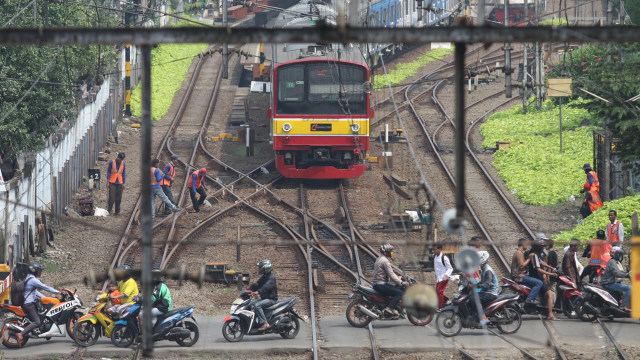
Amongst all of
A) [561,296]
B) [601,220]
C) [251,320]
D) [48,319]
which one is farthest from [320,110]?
[48,319]

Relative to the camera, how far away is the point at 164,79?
37.3 m

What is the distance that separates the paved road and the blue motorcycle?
5.6 inches

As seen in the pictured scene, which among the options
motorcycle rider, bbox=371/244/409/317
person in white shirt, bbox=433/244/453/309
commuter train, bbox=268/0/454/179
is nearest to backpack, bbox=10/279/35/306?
motorcycle rider, bbox=371/244/409/317

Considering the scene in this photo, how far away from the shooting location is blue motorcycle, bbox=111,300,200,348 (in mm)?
12672

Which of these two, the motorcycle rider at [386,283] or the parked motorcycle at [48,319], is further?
the motorcycle rider at [386,283]

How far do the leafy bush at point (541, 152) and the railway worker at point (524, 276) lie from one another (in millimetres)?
7418

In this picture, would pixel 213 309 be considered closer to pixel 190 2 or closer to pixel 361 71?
pixel 361 71

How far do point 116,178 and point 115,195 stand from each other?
45cm

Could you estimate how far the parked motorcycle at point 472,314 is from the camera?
1330 centimetres

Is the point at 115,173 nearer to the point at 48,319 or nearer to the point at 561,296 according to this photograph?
the point at 48,319

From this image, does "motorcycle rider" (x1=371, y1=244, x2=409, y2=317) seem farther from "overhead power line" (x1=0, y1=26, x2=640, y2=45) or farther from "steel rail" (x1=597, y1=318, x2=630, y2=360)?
"overhead power line" (x1=0, y1=26, x2=640, y2=45)

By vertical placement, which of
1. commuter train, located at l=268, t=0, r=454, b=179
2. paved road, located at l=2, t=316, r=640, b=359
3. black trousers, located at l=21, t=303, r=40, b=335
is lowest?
paved road, located at l=2, t=316, r=640, b=359

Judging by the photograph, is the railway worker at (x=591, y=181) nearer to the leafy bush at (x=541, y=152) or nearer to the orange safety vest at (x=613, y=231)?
the leafy bush at (x=541, y=152)

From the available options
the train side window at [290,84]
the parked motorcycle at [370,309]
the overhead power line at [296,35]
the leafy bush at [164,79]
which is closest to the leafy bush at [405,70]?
the leafy bush at [164,79]
